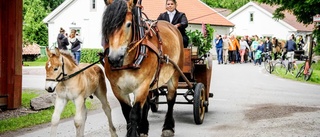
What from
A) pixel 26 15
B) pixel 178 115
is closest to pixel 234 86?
pixel 178 115

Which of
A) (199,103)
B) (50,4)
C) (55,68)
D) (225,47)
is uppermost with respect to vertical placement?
(50,4)

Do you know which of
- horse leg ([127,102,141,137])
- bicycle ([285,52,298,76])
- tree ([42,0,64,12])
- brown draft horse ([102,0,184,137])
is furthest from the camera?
tree ([42,0,64,12])

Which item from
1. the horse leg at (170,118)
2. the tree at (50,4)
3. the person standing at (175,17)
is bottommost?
the horse leg at (170,118)

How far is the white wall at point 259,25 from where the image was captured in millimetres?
60969

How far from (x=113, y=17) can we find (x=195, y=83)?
14.0ft

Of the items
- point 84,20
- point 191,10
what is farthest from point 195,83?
point 191,10

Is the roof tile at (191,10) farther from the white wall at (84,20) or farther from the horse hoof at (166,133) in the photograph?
the horse hoof at (166,133)

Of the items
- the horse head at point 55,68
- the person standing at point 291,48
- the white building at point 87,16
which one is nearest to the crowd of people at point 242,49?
the white building at point 87,16

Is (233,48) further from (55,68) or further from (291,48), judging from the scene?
(55,68)

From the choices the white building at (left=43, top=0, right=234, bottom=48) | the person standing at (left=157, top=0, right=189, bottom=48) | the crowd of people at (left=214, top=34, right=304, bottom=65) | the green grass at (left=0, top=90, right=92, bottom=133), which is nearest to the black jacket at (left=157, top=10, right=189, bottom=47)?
the person standing at (left=157, top=0, right=189, bottom=48)

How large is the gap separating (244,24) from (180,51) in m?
57.2

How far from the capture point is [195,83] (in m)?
10.7

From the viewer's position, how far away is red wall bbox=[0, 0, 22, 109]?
11.9 metres

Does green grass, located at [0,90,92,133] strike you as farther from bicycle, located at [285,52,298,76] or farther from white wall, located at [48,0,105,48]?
white wall, located at [48,0,105,48]
